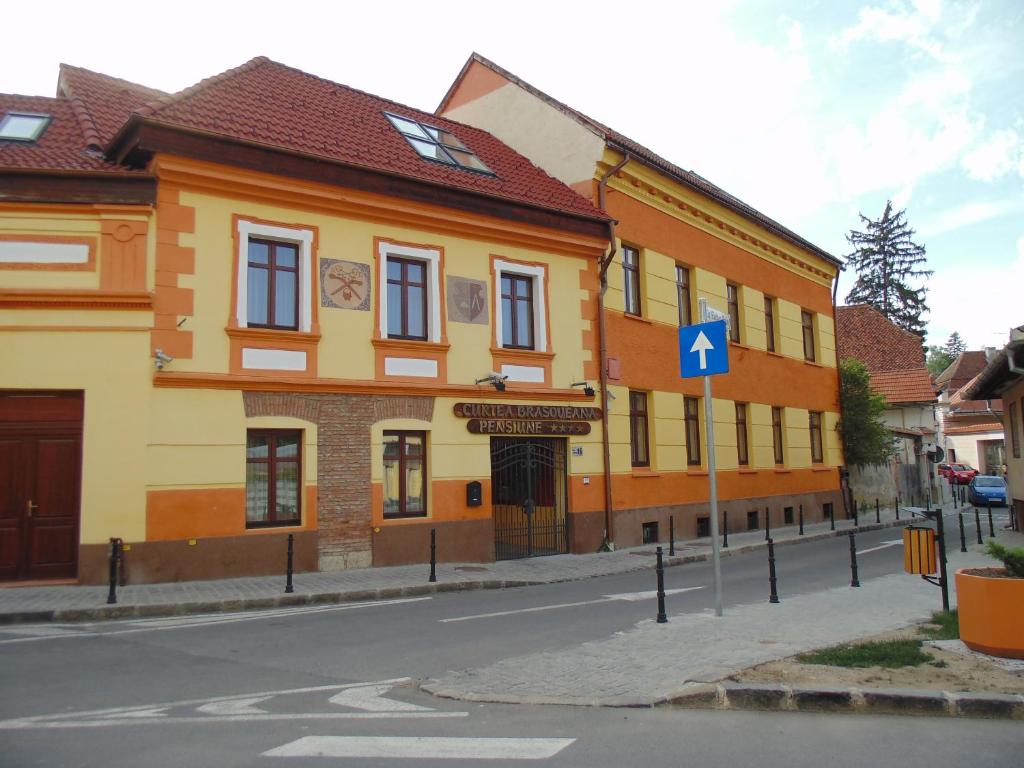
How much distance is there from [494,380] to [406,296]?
8.13ft

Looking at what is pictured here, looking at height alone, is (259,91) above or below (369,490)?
above

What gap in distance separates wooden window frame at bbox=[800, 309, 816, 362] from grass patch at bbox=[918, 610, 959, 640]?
21835 mm

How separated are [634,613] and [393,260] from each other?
887 centimetres

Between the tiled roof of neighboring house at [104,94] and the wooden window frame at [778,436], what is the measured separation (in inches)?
795

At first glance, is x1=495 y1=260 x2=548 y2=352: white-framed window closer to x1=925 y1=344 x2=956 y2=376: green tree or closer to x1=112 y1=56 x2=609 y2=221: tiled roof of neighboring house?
x1=112 y1=56 x2=609 y2=221: tiled roof of neighboring house

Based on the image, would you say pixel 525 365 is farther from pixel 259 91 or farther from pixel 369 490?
pixel 259 91

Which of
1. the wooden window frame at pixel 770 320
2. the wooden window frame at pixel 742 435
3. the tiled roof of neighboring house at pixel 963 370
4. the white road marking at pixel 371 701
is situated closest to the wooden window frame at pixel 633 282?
the wooden window frame at pixel 742 435

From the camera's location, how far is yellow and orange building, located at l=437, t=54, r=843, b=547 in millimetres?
20266

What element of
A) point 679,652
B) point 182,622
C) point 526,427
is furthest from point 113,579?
point 526,427

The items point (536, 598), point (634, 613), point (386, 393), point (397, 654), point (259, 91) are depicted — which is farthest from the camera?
point (259, 91)

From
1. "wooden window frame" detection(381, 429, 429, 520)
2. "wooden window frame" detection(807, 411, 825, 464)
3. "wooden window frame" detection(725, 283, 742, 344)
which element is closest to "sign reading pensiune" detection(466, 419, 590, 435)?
"wooden window frame" detection(381, 429, 429, 520)

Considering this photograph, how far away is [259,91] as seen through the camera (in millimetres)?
17281

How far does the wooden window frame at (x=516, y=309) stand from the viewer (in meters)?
18.1

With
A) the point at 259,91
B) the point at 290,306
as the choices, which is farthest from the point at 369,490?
the point at 259,91
